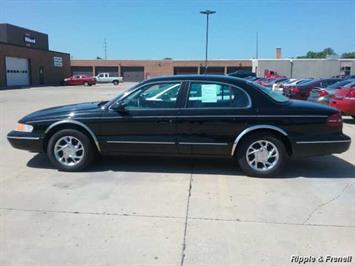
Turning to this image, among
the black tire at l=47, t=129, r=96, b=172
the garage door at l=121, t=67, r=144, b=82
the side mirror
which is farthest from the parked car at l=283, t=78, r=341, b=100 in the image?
the garage door at l=121, t=67, r=144, b=82

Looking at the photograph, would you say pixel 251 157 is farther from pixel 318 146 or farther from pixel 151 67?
pixel 151 67

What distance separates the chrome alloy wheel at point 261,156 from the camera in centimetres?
597

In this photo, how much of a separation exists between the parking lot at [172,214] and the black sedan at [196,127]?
1.20 feet

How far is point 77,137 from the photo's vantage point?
619 centimetres

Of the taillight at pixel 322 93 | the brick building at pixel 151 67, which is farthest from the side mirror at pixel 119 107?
the brick building at pixel 151 67

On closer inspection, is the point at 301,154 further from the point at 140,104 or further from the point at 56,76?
the point at 56,76

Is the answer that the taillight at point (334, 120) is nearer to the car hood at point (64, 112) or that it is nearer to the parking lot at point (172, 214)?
the parking lot at point (172, 214)

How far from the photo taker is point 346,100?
11898 mm

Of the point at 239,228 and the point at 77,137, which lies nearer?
the point at 239,228

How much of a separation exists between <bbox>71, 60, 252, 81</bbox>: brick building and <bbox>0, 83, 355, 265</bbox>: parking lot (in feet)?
234

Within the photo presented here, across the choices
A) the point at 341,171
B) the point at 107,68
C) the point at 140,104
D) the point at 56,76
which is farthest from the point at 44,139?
the point at 107,68

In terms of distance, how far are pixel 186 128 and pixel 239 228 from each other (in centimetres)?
220

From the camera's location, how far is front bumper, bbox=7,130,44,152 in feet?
20.6

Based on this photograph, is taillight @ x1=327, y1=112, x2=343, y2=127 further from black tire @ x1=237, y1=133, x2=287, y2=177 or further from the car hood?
the car hood
